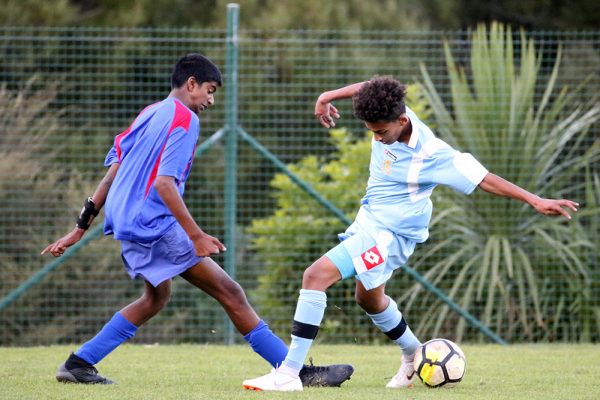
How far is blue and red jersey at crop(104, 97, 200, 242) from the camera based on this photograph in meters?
5.77

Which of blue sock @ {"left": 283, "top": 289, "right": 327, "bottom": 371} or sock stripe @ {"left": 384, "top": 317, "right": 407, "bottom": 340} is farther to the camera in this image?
sock stripe @ {"left": 384, "top": 317, "right": 407, "bottom": 340}

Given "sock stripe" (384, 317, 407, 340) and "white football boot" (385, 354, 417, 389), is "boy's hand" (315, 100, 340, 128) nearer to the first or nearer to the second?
"sock stripe" (384, 317, 407, 340)

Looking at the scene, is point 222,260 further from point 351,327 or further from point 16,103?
point 16,103

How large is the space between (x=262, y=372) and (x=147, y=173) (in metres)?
1.86

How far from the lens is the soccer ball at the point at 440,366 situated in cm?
591

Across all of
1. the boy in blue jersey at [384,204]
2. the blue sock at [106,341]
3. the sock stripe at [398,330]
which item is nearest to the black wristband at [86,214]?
the blue sock at [106,341]

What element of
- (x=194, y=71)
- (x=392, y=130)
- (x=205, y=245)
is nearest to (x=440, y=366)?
(x=392, y=130)

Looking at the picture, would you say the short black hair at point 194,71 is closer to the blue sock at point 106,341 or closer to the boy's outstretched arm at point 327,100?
the boy's outstretched arm at point 327,100

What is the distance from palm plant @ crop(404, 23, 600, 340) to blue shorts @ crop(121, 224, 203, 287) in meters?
4.46

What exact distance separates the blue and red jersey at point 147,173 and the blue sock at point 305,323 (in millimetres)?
886

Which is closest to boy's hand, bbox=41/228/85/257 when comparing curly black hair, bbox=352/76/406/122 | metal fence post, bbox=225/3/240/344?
curly black hair, bbox=352/76/406/122

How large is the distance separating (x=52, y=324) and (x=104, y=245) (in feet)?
2.98

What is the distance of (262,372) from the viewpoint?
278 inches

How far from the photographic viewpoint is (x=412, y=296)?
991 centimetres
